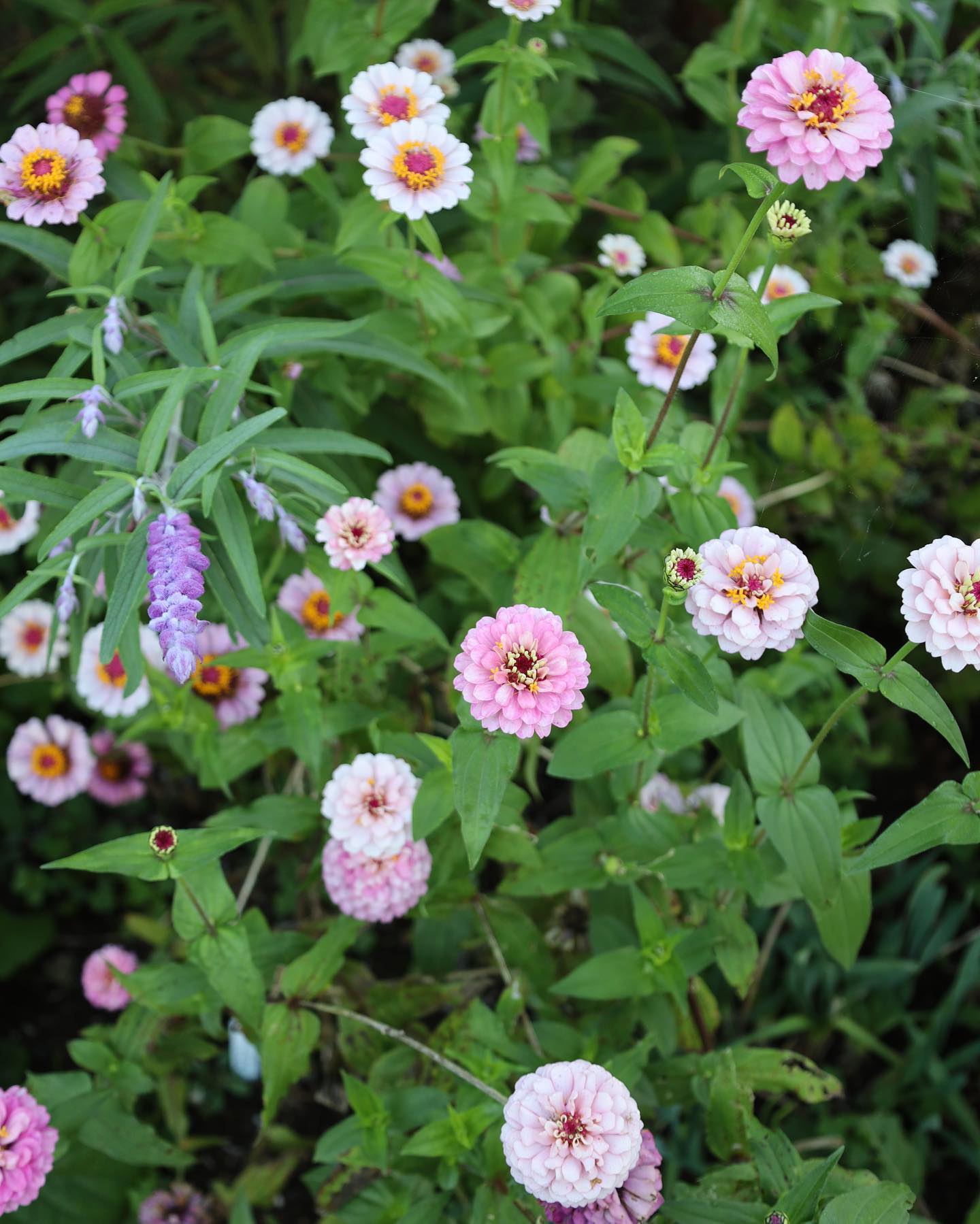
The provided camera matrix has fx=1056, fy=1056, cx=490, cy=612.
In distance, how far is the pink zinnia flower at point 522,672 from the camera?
1.27 metres

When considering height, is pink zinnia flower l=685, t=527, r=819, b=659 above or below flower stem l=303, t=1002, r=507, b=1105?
above

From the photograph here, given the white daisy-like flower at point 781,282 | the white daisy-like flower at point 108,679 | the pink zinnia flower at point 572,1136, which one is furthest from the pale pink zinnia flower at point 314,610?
the white daisy-like flower at point 781,282

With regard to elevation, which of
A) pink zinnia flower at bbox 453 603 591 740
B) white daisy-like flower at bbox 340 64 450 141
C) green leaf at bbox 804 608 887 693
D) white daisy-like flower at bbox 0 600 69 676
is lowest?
white daisy-like flower at bbox 0 600 69 676

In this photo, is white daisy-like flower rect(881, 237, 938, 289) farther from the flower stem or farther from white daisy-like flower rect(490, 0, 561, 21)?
the flower stem

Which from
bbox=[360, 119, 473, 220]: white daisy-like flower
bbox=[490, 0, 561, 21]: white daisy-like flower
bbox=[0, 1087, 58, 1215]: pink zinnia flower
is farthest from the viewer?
bbox=[490, 0, 561, 21]: white daisy-like flower

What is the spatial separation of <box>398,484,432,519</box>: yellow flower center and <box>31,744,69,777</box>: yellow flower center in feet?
3.02

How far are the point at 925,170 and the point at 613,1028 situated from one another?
205 cm

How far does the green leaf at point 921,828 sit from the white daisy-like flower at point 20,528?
1593 mm

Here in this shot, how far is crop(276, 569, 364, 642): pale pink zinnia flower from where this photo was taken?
6.42 ft

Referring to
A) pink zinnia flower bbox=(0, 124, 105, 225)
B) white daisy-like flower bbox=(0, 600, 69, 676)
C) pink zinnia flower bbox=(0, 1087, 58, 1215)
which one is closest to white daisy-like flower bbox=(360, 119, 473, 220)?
pink zinnia flower bbox=(0, 124, 105, 225)

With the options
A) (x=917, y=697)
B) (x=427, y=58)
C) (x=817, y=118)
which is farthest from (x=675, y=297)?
(x=427, y=58)

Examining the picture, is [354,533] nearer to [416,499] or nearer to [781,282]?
[416,499]

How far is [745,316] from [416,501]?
1.01m

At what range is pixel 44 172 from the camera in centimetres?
162
